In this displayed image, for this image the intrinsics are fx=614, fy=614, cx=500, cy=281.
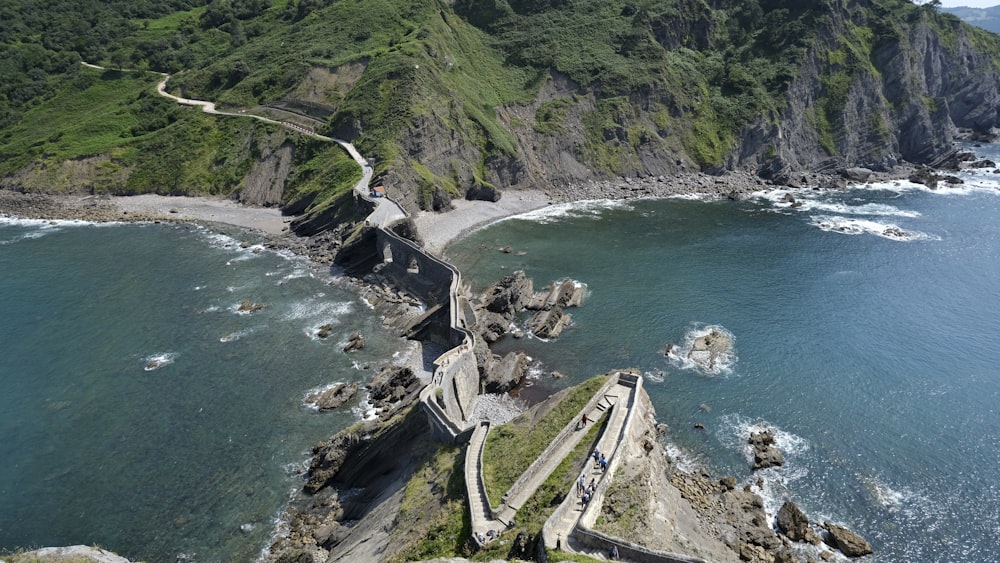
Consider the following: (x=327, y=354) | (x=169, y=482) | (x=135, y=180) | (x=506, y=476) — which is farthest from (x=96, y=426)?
(x=135, y=180)

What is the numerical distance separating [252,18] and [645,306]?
6185 inches

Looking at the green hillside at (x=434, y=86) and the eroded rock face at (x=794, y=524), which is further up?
the green hillside at (x=434, y=86)

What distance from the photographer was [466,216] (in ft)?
357

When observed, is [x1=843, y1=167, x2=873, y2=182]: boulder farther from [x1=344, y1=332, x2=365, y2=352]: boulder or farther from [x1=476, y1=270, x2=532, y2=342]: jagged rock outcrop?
[x1=344, y1=332, x2=365, y2=352]: boulder

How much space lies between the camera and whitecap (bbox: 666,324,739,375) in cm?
6253

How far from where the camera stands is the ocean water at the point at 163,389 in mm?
44750

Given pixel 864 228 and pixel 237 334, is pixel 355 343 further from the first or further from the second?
pixel 864 228

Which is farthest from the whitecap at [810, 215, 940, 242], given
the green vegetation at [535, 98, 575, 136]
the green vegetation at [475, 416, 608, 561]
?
the green vegetation at [475, 416, 608, 561]

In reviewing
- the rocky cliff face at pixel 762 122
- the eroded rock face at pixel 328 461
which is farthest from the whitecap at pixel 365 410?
the rocky cliff face at pixel 762 122

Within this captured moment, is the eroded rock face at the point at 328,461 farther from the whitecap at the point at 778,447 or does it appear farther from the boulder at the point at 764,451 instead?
the boulder at the point at 764,451

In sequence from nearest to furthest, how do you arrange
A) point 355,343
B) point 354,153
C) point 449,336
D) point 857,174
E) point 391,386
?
point 391,386 < point 355,343 < point 449,336 < point 354,153 < point 857,174

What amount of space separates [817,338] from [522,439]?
4326 cm

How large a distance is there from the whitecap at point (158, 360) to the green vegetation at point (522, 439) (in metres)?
39.3

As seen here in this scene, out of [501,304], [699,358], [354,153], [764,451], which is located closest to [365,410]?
[501,304]
